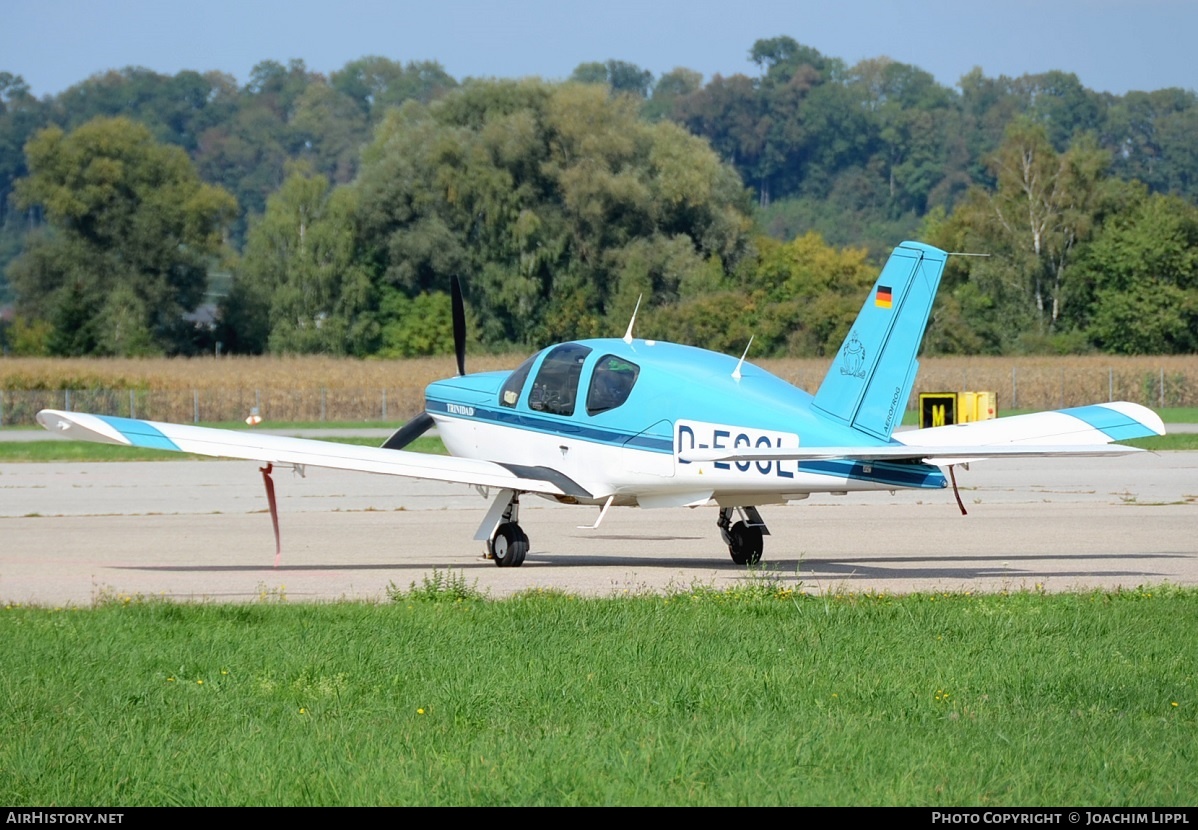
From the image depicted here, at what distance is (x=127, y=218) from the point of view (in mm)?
82000

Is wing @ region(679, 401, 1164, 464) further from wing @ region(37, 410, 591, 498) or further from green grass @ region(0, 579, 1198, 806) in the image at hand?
wing @ region(37, 410, 591, 498)

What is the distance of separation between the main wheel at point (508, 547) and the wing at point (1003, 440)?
2101mm

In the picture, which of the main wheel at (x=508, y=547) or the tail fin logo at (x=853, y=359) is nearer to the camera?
the tail fin logo at (x=853, y=359)

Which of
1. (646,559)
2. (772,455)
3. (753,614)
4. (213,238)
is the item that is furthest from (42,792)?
(213,238)

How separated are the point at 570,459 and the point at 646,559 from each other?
164cm

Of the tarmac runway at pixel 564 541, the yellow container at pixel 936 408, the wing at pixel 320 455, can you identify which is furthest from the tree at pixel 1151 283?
the wing at pixel 320 455

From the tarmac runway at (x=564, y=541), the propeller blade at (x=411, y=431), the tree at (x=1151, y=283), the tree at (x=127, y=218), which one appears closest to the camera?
the tarmac runway at (x=564, y=541)

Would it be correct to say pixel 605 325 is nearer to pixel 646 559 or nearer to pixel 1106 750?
pixel 646 559

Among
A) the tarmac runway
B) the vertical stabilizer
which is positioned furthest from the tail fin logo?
the tarmac runway

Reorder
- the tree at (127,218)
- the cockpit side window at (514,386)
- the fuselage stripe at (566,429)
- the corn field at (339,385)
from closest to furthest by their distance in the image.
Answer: the fuselage stripe at (566,429) → the cockpit side window at (514,386) → the corn field at (339,385) → the tree at (127,218)

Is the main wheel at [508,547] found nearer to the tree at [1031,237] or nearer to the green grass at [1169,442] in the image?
the green grass at [1169,442]

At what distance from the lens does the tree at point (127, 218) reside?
8075cm

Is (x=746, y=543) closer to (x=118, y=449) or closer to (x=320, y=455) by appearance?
(x=320, y=455)

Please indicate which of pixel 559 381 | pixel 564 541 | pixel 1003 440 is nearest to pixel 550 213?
pixel 564 541
